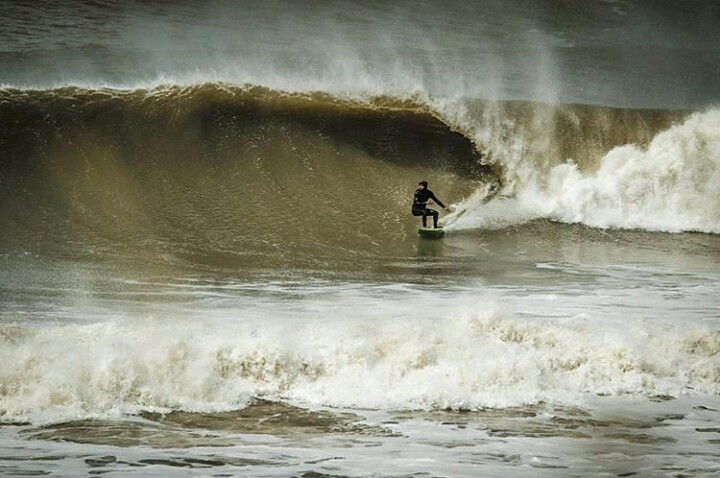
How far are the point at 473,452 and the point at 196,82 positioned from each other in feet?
16.7

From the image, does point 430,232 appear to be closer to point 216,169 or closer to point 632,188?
point 216,169

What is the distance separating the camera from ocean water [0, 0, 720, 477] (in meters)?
2.83

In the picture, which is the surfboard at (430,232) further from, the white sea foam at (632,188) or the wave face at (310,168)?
the white sea foam at (632,188)

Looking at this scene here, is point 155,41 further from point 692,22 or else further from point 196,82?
point 692,22

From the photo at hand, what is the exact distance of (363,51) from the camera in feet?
23.8

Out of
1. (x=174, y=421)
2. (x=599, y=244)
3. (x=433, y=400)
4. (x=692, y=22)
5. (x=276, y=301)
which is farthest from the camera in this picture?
(x=692, y=22)

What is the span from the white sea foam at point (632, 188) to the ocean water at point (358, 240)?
25 millimetres

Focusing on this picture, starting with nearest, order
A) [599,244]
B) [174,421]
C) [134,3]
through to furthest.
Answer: [174,421] → [599,244] → [134,3]

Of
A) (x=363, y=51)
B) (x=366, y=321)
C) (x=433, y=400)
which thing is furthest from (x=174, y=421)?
(x=363, y=51)

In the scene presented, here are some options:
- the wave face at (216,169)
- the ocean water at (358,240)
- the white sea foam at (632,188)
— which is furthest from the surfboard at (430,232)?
the white sea foam at (632,188)

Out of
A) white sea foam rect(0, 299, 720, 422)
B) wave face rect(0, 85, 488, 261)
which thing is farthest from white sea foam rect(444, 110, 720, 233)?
white sea foam rect(0, 299, 720, 422)

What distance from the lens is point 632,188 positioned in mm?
6898

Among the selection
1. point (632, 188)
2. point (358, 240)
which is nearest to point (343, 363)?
point (358, 240)

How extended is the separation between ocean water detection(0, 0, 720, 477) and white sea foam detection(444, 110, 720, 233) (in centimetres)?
2
